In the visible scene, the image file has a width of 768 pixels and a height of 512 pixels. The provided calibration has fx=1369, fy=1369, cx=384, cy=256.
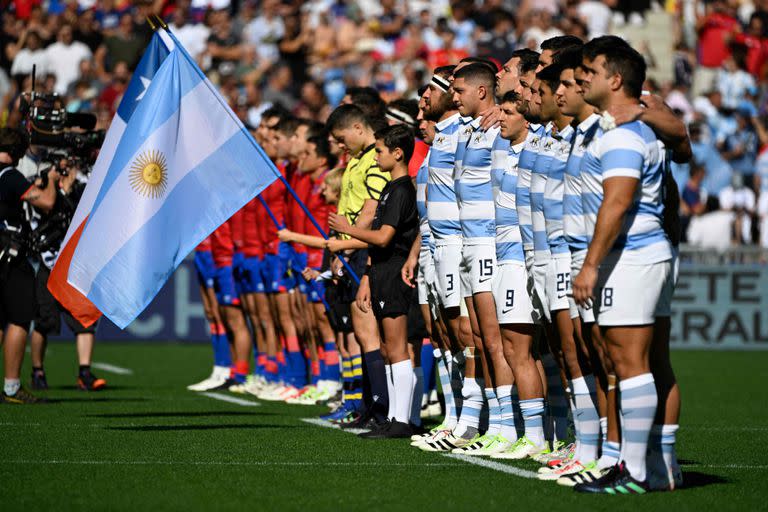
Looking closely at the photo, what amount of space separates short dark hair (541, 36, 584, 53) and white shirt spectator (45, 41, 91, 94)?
17.1 m

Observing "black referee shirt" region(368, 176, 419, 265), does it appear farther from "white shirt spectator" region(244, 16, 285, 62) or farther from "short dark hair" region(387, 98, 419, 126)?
"white shirt spectator" region(244, 16, 285, 62)

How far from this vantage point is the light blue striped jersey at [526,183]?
8727 mm

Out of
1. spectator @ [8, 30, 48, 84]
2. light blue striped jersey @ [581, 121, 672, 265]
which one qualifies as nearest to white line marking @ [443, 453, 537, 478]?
light blue striped jersey @ [581, 121, 672, 265]

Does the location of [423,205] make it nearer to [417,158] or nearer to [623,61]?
[417,158]

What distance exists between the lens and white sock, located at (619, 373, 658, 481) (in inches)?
287

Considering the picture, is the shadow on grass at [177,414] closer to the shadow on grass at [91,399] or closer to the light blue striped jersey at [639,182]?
the shadow on grass at [91,399]

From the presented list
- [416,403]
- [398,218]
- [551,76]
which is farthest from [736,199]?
[551,76]

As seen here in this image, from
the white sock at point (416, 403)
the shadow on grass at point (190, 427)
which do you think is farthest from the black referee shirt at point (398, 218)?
the shadow on grass at point (190, 427)

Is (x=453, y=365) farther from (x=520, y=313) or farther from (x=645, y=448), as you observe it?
(x=645, y=448)

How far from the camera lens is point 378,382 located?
11.2 meters

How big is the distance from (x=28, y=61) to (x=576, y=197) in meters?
18.6

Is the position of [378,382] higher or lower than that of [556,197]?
lower

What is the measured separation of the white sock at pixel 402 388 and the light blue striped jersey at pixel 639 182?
326 centimetres

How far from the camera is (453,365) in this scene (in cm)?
1053
